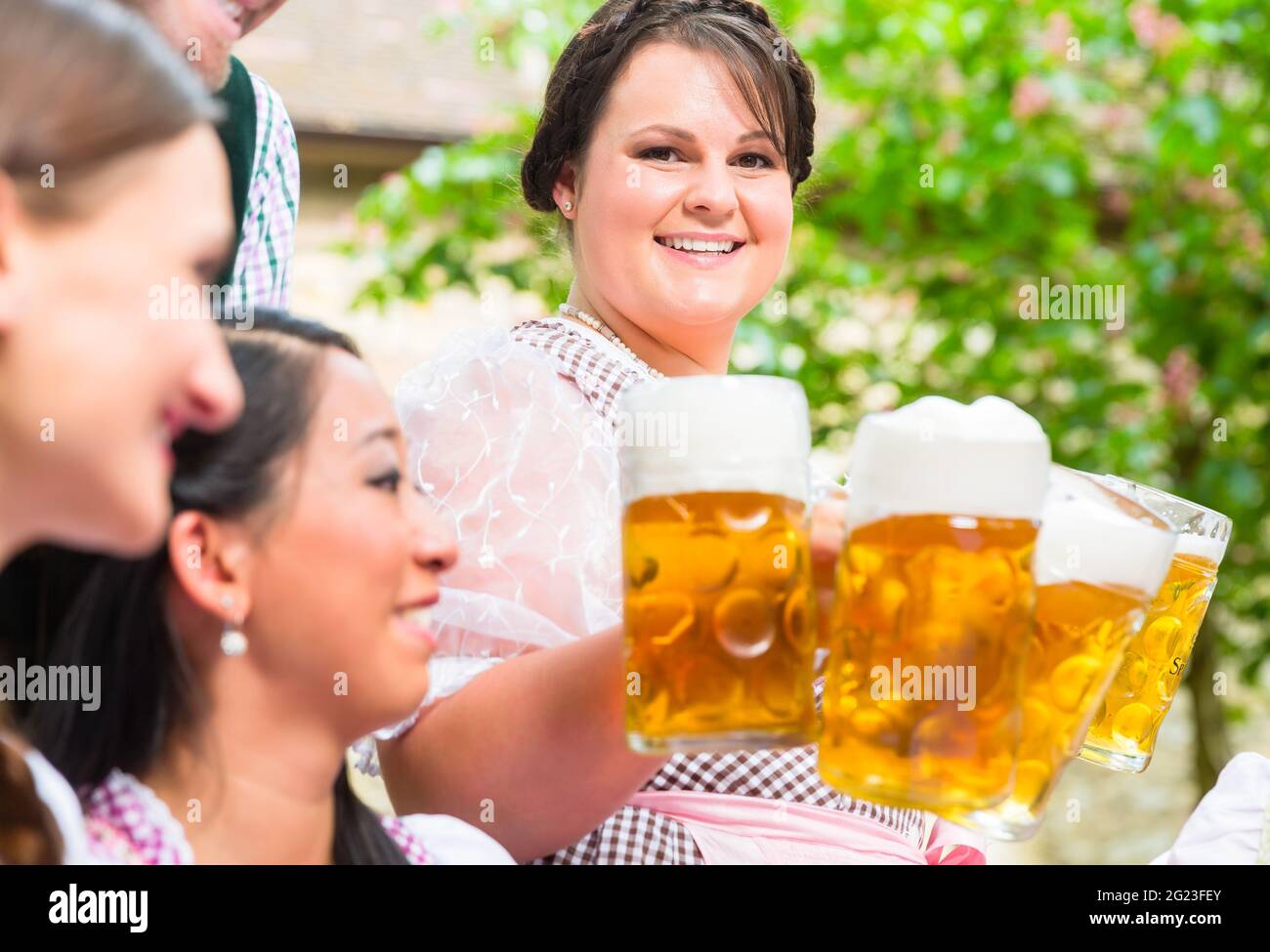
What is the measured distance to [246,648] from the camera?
46.6 inches

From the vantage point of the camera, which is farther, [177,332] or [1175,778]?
[1175,778]

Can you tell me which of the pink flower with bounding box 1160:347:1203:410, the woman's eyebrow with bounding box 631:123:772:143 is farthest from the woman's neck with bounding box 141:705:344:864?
the pink flower with bounding box 1160:347:1203:410

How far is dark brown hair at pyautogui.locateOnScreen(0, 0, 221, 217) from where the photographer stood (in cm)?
93

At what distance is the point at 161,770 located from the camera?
117 centimetres

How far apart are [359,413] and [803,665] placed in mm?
421

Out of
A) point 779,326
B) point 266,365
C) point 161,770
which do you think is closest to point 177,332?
point 266,365

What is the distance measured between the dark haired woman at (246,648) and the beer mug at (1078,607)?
49 centimetres

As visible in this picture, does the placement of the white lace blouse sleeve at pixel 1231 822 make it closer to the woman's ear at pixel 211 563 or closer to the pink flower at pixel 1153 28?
the woman's ear at pixel 211 563

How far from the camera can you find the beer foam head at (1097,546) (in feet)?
3.93

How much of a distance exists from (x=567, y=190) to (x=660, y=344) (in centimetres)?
29

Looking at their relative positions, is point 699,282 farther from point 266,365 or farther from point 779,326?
point 779,326

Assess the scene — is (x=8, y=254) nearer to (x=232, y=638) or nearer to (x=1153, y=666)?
(x=232, y=638)

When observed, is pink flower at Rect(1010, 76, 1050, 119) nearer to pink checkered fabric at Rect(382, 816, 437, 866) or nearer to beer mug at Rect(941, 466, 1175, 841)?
beer mug at Rect(941, 466, 1175, 841)
